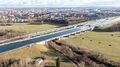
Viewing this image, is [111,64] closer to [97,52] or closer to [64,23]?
[97,52]

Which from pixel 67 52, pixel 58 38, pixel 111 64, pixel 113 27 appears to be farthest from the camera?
pixel 113 27

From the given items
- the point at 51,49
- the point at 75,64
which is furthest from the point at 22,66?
the point at 51,49

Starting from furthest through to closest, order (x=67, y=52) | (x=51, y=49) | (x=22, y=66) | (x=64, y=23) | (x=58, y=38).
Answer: (x=64, y=23) → (x=58, y=38) → (x=51, y=49) → (x=67, y=52) → (x=22, y=66)

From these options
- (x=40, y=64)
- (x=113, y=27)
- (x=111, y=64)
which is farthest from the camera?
(x=113, y=27)

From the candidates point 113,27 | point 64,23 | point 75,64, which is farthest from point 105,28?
point 75,64

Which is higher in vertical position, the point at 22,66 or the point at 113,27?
the point at 22,66

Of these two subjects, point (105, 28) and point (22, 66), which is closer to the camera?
point (22, 66)

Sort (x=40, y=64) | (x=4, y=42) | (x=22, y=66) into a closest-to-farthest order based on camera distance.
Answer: (x=22, y=66)
(x=40, y=64)
(x=4, y=42)

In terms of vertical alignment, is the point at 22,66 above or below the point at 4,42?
above

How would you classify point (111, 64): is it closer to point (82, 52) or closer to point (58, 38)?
point (82, 52)
